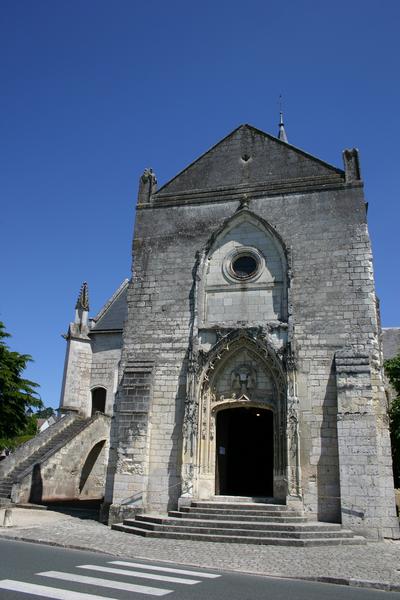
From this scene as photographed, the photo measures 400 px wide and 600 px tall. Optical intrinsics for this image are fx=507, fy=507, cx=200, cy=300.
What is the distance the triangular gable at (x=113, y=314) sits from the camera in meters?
22.5

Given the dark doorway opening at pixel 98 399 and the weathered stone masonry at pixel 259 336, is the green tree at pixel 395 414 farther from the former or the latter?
the dark doorway opening at pixel 98 399

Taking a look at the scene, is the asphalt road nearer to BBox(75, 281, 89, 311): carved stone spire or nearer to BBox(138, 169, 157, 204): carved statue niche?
BBox(138, 169, 157, 204): carved statue niche

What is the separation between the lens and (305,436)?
11.7 meters

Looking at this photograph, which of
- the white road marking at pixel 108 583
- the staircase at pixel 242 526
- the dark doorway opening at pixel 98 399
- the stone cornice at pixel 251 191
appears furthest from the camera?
the dark doorway opening at pixel 98 399

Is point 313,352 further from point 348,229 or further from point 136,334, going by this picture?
point 136,334

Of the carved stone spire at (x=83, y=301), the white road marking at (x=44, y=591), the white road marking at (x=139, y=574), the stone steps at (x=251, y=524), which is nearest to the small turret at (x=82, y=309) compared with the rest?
the carved stone spire at (x=83, y=301)

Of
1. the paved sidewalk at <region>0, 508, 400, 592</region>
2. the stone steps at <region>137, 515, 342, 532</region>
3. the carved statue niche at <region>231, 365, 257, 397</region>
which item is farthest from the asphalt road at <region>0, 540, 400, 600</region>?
the carved statue niche at <region>231, 365, 257, 397</region>

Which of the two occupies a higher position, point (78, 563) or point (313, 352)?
point (313, 352)

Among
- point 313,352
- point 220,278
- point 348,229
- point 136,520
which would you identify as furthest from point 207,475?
point 348,229

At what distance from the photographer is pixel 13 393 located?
56.2ft

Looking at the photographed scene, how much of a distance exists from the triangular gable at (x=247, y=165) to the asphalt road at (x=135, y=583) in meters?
10.3

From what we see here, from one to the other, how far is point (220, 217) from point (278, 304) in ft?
10.2

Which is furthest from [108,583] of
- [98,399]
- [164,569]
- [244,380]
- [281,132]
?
[281,132]

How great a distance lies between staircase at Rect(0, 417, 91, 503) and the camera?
16469 millimetres
